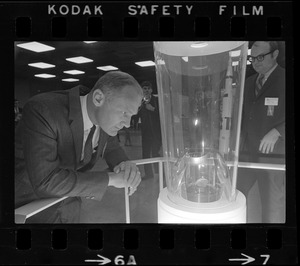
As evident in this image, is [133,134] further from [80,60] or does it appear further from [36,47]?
[36,47]

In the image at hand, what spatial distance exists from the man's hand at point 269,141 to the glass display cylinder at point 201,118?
71mm

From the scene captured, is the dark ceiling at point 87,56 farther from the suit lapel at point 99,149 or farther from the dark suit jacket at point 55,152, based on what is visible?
the suit lapel at point 99,149

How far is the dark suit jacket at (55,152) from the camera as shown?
0.92 meters

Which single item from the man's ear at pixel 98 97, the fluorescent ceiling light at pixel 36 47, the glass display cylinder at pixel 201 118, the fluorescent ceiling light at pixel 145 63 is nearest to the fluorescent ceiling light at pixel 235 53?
the glass display cylinder at pixel 201 118

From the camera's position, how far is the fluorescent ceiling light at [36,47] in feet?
3.00

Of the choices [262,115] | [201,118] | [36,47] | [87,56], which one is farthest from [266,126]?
[36,47]

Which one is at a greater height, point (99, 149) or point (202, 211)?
point (99, 149)

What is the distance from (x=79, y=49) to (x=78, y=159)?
306 millimetres

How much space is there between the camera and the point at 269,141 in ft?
3.11

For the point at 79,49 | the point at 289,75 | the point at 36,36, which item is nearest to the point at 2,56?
the point at 36,36

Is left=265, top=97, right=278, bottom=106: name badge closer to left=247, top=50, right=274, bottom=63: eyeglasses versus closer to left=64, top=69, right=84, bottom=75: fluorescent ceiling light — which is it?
left=247, top=50, right=274, bottom=63: eyeglasses

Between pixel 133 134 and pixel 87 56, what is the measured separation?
0.25 m

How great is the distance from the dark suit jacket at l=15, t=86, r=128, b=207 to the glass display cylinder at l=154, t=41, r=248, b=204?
183 mm

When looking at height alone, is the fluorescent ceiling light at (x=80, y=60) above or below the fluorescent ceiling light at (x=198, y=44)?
below
